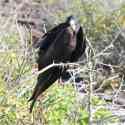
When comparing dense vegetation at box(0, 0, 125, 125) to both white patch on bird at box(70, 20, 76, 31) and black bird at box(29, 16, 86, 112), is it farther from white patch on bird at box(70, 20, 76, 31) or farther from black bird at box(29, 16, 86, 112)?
A: white patch on bird at box(70, 20, 76, 31)

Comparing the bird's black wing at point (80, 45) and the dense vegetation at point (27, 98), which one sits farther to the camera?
the dense vegetation at point (27, 98)

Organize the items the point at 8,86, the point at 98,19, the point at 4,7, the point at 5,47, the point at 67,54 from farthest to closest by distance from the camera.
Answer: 1. the point at 4,7
2. the point at 98,19
3. the point at 5,47
4. the point at 8,86
5. the point at 67,54

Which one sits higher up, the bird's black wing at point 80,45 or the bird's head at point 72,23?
the bird's head at point 72,23

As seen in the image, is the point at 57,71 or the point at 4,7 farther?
the point at 4,7

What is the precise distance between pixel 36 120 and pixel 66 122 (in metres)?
0.19

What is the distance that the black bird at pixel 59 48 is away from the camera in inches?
145

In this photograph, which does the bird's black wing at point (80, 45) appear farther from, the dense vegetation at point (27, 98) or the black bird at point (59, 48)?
the dense vegetation at point (27, 98)

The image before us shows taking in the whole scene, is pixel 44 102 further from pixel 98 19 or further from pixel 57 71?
pixel 98 19

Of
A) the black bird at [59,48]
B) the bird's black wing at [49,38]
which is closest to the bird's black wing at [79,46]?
the black bird at [59,48]

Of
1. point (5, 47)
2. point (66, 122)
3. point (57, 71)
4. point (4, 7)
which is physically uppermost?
point (4, 7)

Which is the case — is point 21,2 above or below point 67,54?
above

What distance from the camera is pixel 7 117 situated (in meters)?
4.02

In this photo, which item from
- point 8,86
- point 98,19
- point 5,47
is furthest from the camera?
point 98,19

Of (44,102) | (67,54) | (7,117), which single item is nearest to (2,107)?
(7,117)
